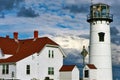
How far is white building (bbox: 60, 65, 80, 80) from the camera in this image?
55344mm

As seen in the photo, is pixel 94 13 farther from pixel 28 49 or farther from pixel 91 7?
pixel 28 49

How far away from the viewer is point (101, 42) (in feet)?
197

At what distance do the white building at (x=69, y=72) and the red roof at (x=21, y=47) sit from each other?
3816 mm

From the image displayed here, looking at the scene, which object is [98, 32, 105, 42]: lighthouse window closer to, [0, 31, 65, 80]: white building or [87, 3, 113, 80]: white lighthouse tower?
[87, 3, 113, 80]: white lighthouse tower

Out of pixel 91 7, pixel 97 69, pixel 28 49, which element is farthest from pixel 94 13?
pixel 28 49

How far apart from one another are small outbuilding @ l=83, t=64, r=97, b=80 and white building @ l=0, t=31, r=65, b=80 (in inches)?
150

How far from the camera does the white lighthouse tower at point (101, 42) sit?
196 feet

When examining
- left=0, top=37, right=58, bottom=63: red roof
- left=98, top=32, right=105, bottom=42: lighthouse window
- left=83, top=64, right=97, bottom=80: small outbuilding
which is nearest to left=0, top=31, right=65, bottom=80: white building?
left=0, top=37, right=58, bottom=63: red roof

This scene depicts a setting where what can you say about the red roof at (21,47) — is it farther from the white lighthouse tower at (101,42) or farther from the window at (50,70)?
the white lighthouse tower at (101,42)

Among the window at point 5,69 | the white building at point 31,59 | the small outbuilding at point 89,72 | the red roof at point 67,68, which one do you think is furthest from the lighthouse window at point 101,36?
the window at point 5,69

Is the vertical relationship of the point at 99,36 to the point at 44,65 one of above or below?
above

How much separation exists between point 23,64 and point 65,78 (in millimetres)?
6637

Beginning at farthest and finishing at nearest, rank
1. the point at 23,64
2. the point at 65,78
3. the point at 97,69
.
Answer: the point at 97,69
the point at 65,78
the point at 23,64

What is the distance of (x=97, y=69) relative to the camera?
59625 mm
